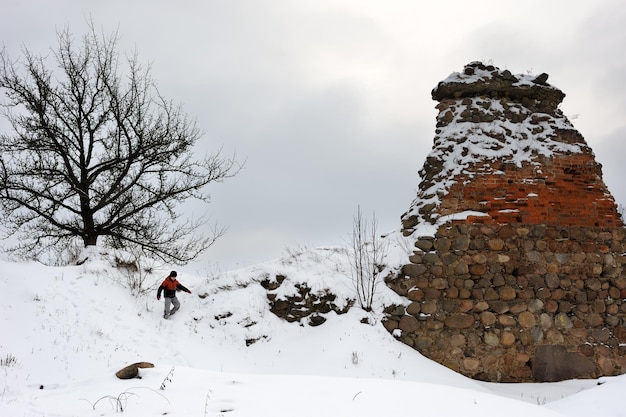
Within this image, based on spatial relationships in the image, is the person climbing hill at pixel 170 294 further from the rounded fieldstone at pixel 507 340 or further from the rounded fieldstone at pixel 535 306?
the rounded fieldstone at pixel 535 306

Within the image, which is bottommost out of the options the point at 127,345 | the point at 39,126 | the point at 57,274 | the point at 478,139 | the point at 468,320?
the point at 127,345

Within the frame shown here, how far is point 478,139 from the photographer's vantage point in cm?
944

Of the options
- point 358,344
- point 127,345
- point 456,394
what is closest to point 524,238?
point 358,344

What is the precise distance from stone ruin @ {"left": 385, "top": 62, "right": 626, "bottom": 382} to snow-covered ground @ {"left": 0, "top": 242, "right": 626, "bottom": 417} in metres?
0.52

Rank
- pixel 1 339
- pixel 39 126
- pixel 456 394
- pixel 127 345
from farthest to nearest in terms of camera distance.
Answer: pixel 39 126
pixel 127 345
pixel 1 339
pixel 456 394

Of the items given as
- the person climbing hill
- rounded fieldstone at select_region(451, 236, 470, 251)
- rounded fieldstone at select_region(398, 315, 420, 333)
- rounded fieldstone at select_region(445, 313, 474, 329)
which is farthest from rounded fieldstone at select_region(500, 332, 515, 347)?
the person climbing hill

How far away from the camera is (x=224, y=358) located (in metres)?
8.62

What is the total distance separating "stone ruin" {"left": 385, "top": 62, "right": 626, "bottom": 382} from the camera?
8.61 m

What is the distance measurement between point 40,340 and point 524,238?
28.8 ft

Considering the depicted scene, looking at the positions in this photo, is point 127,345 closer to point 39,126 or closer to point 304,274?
point 304,274

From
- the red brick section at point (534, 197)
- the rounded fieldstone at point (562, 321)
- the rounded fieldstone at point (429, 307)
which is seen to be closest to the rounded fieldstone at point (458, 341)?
the rounded fieldstone at point (429, 307)

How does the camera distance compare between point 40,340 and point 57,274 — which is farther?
point 57,274

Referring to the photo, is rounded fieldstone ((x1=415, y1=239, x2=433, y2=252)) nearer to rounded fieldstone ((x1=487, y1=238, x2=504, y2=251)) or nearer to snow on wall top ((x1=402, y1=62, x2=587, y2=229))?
snow on wall top ((x1=402, y1=62, x2=587, y2=229))

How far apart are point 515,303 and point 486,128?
3.55 meters
